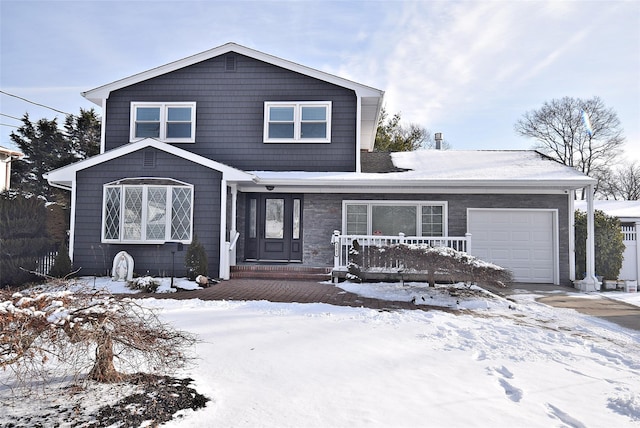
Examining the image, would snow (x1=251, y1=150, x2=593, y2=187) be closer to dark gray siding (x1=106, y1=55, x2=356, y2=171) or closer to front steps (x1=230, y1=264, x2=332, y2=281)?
dark gray siding (x1=106, y1=55, x2=356, y2=171)

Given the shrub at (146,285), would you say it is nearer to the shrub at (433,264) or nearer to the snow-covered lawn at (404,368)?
the snow-covered lawn at (404,368)

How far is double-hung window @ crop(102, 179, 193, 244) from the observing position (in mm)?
10195

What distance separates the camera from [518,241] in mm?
11398

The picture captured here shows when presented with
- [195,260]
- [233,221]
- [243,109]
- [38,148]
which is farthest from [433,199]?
[38,148]

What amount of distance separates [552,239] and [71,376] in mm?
11835

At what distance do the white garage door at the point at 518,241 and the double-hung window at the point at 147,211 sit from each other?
803 centimetres

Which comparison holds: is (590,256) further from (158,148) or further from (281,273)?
(158,148)

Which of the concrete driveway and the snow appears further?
the snow

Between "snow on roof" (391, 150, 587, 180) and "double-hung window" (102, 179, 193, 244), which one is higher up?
"snow on roof" (391, 150, 587, 180)

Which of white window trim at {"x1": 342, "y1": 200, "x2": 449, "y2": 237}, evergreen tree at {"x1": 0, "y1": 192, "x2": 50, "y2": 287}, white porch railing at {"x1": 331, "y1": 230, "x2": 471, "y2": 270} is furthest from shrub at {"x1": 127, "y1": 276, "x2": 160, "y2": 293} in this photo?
white window trim at {"x1": 342, "y1": 200, "x2": 449, "y2": 237}

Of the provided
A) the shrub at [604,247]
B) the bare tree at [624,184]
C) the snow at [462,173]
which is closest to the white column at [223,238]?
the snow at [462,173]

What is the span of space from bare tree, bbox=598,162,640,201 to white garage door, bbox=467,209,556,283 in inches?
968

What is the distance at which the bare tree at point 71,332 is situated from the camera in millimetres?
2783

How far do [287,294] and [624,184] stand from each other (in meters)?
34.1
